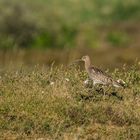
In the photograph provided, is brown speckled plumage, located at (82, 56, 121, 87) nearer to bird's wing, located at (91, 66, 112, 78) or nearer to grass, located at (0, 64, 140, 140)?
bird's wing, located at (91, 66, 112, 78)

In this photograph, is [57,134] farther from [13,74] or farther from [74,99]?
[13,74]

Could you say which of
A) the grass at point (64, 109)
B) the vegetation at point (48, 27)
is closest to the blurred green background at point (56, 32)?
the vegetation at point (48, 27)

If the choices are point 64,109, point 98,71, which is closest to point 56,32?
point 98,71

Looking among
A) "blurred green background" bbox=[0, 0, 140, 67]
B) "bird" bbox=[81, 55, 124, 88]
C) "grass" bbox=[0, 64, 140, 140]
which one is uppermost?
"blurred green background" bbox=[0, 0, 140, 67]

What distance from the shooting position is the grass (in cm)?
1216

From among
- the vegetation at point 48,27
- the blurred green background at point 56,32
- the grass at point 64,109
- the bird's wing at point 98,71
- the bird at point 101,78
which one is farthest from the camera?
the vegetation at point 48,27

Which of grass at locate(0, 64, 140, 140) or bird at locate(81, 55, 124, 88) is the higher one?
bird at locate(81, 55, 124, 88)

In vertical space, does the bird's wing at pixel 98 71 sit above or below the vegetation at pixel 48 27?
below

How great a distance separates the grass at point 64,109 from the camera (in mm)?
12156

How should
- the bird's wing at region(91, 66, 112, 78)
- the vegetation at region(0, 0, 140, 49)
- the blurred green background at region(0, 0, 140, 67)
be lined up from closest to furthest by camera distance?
the bird's wing at region(91, 66, 112, 78), the blurred green background at region(0, 0, 140, 67), the vegetation at region(0, 0, 140, 49)

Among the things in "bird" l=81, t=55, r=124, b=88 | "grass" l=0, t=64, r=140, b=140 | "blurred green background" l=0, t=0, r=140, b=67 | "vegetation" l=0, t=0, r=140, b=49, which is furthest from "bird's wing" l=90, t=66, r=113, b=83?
"vegetation" l=0, t=0, r=140, b=49

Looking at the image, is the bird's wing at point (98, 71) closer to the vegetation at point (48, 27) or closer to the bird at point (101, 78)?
the bird at point (101, 78)

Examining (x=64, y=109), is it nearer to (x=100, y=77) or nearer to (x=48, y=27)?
(x=100, y=77)

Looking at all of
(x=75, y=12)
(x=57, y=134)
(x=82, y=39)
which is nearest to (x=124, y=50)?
(x=82, y=39)
